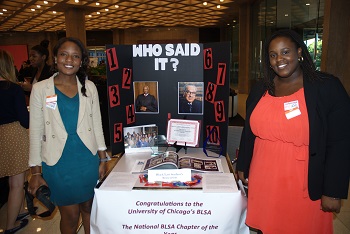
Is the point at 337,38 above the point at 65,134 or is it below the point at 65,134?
above

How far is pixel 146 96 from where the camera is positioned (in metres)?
2.31

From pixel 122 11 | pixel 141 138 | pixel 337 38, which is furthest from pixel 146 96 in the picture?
pixel 122 11

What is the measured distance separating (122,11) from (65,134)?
11397 mm

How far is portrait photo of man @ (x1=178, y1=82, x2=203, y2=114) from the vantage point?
2.23 m

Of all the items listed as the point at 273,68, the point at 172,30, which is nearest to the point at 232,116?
the point at 273,68

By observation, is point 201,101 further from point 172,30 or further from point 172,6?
point 172,30

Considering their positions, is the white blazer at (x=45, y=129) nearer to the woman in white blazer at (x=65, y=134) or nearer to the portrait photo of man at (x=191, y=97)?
the woman in white blazer at (x=65, y=134)

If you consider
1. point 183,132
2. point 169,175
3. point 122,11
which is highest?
point 122,11

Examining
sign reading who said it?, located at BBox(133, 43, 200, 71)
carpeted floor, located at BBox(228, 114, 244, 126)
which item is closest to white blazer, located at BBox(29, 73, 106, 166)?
sign reading who said it?, located at BBox(133, 43, 200, 71)

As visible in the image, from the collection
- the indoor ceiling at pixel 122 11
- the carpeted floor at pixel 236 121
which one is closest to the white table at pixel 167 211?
the carpeted floor at pixel 236 121

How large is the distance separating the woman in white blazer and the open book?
1.05ft

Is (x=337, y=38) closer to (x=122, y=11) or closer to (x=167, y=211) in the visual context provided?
(x=167, y=211)

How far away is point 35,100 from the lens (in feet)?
5.52

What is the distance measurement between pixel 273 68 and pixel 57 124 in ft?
4.10
